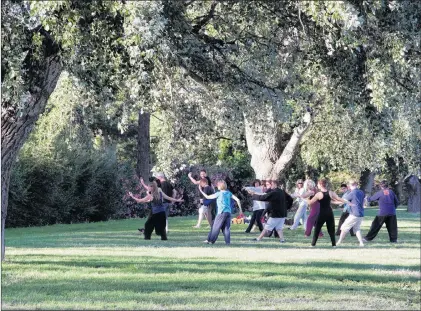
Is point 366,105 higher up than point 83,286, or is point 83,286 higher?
point 366,105

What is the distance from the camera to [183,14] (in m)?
13.2

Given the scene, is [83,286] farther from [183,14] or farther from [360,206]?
[360,206]

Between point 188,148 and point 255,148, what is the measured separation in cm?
1985

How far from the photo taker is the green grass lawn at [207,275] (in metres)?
13.0

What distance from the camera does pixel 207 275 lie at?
1600 centimetres

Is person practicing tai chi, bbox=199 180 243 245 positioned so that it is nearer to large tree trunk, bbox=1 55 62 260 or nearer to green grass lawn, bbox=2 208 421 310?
green grass lawn, bbox=2 208 421 310

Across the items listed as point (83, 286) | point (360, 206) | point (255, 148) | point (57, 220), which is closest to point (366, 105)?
point (83, 286)

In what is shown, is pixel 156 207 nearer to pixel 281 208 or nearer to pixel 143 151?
pixel 281 208

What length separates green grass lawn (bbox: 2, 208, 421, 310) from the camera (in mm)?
13039

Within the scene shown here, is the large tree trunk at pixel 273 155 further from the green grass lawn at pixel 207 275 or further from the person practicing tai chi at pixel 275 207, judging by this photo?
the green grass lawn at pixel 207 275

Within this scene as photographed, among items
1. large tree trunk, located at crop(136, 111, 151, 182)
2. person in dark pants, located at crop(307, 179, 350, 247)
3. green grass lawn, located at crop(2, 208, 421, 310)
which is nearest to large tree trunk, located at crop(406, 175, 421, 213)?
large tree trunk, located at crop(136, 111, 151, 182)

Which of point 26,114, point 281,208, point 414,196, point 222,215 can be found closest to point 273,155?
point 281,208

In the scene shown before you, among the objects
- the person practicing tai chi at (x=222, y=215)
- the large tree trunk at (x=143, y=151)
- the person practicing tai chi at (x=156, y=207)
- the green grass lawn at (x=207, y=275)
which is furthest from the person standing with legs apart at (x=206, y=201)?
the large tree trunk at (x=143, y=151)

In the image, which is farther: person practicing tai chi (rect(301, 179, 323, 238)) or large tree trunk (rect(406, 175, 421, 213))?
large tree trunk (rect(406, 175, 421, 213))
